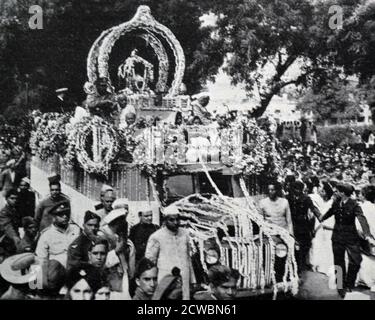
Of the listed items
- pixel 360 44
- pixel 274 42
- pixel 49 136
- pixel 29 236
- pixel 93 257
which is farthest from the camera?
pixel 274 42

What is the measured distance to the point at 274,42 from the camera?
7.89 m

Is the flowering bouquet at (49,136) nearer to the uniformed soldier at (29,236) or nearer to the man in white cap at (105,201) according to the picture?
the man in white cap at (105,201)

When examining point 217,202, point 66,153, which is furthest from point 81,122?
point 217,202

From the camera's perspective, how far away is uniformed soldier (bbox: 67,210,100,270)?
22.9 ft

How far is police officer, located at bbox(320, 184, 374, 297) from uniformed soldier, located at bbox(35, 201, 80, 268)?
11.6 feet

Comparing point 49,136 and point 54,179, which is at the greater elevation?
point 49,136

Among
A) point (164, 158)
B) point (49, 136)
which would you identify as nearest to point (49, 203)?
point (49, 136)

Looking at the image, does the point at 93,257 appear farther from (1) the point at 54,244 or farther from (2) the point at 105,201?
(2) the point at 105,201

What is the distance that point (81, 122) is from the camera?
284 inches

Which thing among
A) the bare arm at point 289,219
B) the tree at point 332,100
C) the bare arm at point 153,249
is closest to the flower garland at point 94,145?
the bare arm at point 153,249

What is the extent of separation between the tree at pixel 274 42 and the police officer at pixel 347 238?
1.82m

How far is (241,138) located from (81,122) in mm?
2216

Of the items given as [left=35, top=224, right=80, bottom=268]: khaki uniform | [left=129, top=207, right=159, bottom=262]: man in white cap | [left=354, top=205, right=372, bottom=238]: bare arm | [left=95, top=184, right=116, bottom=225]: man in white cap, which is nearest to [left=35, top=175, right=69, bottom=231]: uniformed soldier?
[left=35, top=224, right=80, bottom=268]: khaki uniform

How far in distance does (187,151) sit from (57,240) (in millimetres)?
2085
